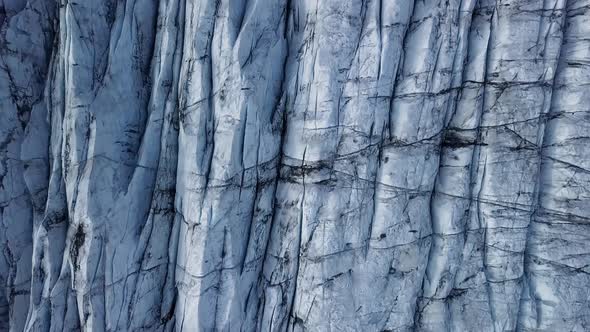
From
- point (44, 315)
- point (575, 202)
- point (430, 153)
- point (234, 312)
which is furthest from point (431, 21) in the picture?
point (44, 315)

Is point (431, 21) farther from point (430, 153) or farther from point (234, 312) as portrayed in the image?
point (234, 312)

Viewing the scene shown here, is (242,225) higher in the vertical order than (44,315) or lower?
higher

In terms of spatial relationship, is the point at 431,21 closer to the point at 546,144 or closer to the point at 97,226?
the point at 546,144

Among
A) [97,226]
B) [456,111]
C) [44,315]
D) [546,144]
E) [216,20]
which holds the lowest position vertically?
[44,315]

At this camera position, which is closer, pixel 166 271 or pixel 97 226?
pixel 97 226

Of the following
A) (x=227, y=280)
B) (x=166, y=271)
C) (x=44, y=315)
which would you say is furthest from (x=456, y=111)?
(x=44, y=315)

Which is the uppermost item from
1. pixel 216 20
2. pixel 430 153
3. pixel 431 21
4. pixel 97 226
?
pixel 431 21
